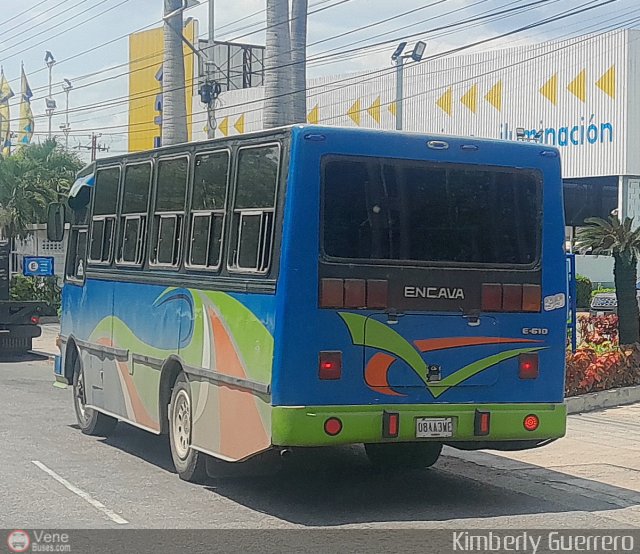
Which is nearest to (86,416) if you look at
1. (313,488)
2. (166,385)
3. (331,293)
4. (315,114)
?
(166,385)

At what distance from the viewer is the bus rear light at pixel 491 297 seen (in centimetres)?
977

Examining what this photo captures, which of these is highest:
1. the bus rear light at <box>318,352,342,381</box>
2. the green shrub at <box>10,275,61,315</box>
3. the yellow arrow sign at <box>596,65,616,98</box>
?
the yellow arrow sign at <box>596,65,616,98</box>

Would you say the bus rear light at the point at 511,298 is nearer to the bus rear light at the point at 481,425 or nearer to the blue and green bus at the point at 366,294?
the blue and green bus at the point at 366,294

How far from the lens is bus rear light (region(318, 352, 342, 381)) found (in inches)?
361

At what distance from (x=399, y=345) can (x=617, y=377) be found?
824 cm

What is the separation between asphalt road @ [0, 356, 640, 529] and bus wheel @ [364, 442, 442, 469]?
0.46 ft

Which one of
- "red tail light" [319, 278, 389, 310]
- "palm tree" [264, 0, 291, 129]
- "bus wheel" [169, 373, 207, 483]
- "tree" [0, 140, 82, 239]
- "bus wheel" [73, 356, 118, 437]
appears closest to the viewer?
"red tail light" [319, 278, 389, 310]

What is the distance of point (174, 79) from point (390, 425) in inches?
841

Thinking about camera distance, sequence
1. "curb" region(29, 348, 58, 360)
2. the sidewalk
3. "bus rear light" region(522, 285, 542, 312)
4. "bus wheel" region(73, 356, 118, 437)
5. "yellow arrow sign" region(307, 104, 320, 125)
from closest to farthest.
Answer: "bus rear light" region(522, 285, 542, 312)
"bus wheel" region(73, 356, 118, 437)
"curb" region(29, 348, 58, 360)
the sidewalk
"yellow arrow sign" region(307, 104, 320, 125)

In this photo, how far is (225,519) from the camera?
9086mm

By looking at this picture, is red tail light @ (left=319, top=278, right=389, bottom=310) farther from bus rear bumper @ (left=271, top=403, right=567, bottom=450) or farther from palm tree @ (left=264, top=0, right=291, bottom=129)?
palm tree @ (left=264, top=0, right=291, bottom=129)

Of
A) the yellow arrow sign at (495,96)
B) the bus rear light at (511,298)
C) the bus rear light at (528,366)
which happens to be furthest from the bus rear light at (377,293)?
the yellow arrow sign at (495,96)

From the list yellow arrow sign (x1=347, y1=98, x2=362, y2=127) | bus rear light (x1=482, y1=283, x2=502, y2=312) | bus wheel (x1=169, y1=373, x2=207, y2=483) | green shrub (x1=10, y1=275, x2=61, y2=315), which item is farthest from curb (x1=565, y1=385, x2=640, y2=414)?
yellow arrow sign (x1=347, y1=98, x2=362, y2=127)

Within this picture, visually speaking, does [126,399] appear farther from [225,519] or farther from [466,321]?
[466,321]
